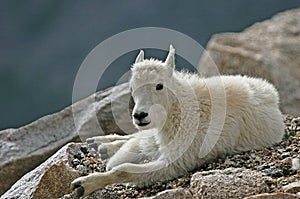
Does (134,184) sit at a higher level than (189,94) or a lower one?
lower

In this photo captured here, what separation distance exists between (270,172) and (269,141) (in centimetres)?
120

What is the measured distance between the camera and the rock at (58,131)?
12.3 meters

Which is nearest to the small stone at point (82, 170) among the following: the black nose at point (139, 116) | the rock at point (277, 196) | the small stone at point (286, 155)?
the black nose at point (139, 116)

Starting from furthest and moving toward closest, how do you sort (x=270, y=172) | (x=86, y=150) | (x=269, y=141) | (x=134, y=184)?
(x=86, y=150), (x=269, y=141), (x=134, y=184), (x=270, y=172)

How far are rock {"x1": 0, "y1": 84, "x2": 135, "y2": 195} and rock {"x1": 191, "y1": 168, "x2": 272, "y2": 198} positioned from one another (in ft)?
17.7

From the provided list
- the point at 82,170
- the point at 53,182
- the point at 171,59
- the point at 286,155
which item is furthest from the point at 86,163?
the point at 286,155

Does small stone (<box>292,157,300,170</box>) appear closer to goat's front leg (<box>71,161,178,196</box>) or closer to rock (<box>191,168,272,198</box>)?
rock (<box>191,168,272,198</box>)

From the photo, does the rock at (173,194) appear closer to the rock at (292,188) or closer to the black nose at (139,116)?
the rock at (292,188)

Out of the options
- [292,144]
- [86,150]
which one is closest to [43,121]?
[86,150]

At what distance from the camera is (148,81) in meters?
8.49

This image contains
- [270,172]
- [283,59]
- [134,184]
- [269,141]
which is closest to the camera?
[270,172]

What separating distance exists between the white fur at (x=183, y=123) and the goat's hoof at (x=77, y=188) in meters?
0.02

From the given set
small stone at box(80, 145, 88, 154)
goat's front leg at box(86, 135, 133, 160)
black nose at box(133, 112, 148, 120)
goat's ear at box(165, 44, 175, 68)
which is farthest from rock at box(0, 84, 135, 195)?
black nose at box(133, 112, 148, 120)

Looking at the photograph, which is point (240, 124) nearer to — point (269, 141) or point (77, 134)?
point (269, 141)
